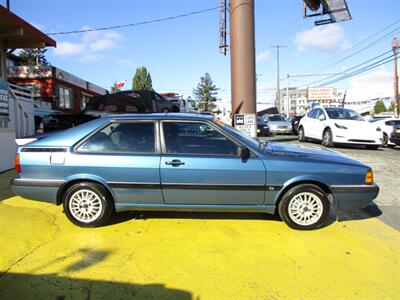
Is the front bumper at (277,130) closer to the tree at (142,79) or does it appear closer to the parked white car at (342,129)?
the parked white car at (342,129)

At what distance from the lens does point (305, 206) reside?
14.6ft

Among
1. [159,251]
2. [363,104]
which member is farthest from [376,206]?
[363,104]

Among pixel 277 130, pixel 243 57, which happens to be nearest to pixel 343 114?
pixel 243 57

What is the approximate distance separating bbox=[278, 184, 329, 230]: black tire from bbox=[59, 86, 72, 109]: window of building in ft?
61.7

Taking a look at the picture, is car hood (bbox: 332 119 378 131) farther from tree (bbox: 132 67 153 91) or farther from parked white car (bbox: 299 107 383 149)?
tree (bbox: 132 67 153 91)

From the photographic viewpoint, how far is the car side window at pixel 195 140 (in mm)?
4523

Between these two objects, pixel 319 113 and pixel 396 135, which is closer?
pixel 319 113

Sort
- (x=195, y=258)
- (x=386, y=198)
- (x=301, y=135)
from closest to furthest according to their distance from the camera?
(x=195, y=258) < (x=386, y=198) < (x=301, y=135)

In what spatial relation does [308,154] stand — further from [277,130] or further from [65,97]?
[65,97]

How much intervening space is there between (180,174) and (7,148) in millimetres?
5991

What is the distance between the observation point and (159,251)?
12.8 feet

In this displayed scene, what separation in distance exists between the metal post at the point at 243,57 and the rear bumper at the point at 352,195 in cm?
492

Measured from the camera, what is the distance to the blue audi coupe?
4.39 meters

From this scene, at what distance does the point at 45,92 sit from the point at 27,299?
18.1m
